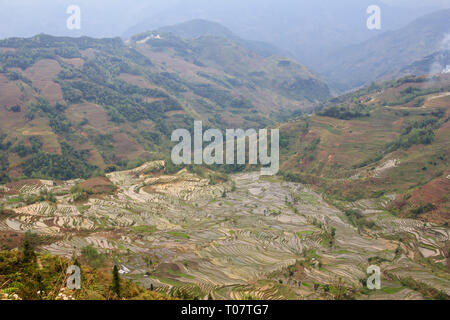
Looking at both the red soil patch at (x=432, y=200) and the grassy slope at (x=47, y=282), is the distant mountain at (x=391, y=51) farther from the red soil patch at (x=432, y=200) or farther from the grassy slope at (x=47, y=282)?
the grassy slope at (x=47, y=282)

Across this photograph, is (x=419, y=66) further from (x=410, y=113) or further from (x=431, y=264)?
(x=431, y=264)

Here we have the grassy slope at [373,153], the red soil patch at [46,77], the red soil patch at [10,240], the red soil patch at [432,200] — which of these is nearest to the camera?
the red soil patch at [10,240]

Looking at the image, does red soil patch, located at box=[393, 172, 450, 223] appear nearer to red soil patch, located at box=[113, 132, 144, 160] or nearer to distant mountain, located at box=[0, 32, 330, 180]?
distant mountain, located at box=[0, 32, 330, 180]

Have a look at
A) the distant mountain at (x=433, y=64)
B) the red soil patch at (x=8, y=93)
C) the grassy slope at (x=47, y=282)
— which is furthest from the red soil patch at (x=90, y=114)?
the distant mountain at (x=433, y=64)

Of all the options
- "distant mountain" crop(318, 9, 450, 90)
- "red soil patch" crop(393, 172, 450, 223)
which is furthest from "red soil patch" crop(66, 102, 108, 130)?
"distant mountain" crop(318, 9, 450, 90)

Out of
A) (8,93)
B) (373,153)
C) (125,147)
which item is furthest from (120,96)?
(373,153)
